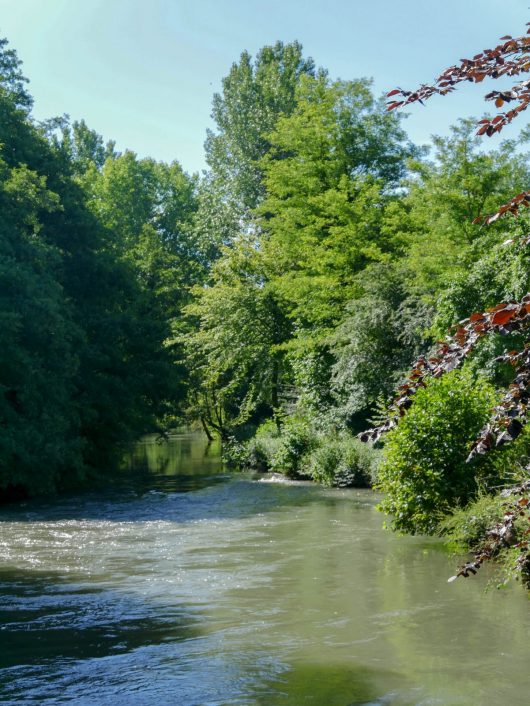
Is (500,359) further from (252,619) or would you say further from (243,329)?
(243,329)

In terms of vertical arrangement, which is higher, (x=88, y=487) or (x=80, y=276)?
(x=80, y=276)

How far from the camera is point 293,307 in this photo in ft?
108

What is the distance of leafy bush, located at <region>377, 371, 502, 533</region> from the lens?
12969 millimetres

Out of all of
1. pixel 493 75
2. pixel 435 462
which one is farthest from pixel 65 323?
pixel 493 75

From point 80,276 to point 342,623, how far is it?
80.6 ft

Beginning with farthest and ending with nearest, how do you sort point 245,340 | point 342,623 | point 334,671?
point 245,340, point 342,623, point 334,671

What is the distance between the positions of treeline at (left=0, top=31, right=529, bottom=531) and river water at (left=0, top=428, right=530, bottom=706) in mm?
2070

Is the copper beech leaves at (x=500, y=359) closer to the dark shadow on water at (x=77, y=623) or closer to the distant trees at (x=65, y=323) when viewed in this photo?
the dark shadow on water at (x=77, y=623)

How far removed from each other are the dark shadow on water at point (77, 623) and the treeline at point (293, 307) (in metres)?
4.80

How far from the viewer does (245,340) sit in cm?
3347

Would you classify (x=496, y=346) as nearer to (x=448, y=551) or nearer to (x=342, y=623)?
(x=448, y=551)

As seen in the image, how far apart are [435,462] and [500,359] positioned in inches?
358

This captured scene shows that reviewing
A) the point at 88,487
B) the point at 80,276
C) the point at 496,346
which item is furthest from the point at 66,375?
the point at 496,346

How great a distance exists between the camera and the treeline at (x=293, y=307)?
62.3 ft
